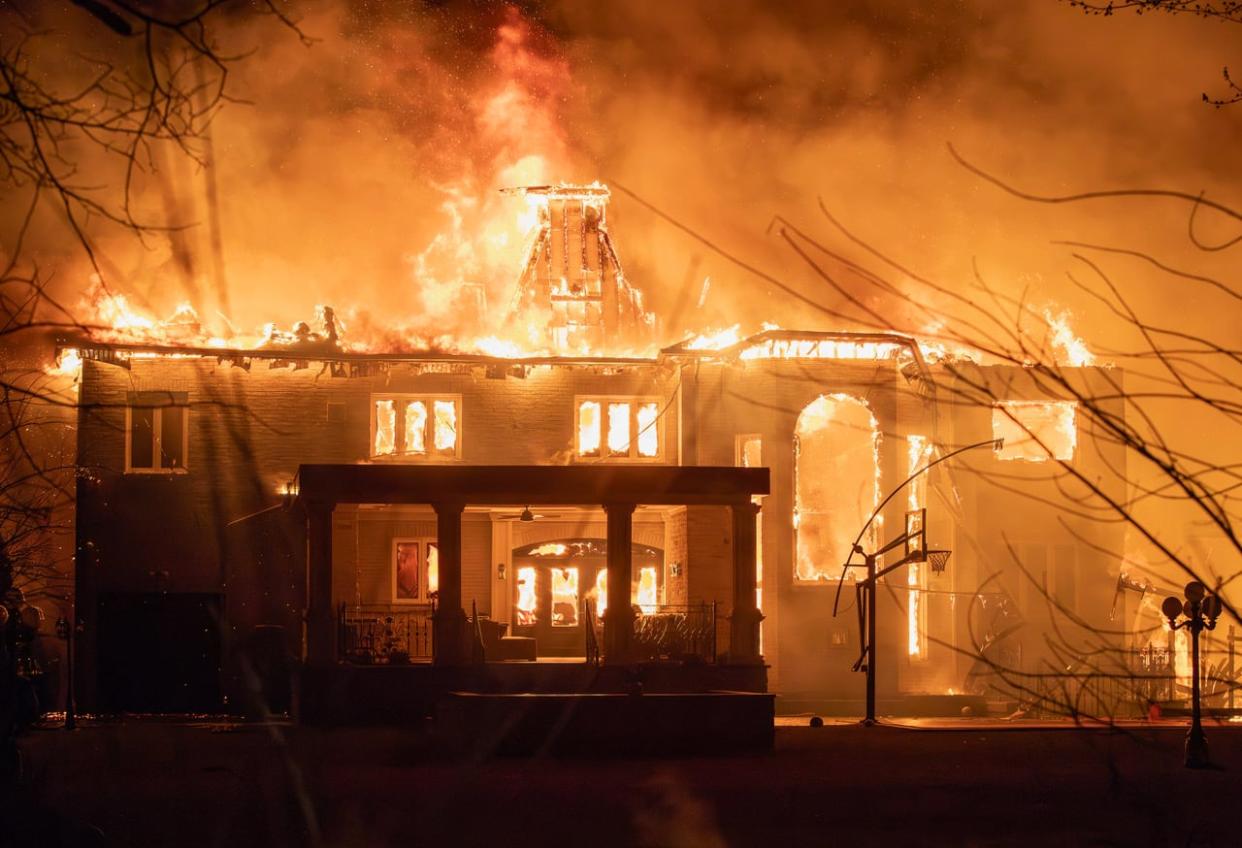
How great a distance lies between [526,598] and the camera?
36938 mm

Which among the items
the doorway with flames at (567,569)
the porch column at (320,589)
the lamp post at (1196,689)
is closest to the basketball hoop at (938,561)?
the doorway with flames at (567,569)

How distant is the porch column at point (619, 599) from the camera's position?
29891 mm

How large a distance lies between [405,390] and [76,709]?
35.1 ft

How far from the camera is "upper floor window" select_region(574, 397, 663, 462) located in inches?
1444

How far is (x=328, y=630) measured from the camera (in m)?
29.0

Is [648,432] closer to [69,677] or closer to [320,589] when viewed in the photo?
[320,589]

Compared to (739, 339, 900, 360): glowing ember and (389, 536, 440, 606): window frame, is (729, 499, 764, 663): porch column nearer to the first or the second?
(739, 339, 900, 360): glowing ember

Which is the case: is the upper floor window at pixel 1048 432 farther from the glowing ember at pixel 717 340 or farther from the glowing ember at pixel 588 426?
the glowing ember at pixel 588 426

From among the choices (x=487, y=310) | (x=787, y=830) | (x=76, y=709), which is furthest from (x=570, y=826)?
(x=487, y=310)

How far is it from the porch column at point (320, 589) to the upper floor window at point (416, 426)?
→ 20.5ft

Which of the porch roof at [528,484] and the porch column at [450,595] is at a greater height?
the porch roof at [528,484]

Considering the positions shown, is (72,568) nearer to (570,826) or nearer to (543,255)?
(543,255)

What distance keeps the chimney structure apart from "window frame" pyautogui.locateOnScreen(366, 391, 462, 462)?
13.4 feet

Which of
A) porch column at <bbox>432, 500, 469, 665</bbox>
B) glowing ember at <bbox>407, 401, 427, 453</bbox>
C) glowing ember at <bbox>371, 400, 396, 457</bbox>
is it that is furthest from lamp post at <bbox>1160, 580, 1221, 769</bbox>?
glowing ember at <bbox>371, 400, 396, 457</bbox>
